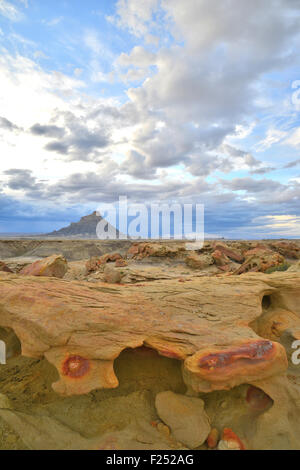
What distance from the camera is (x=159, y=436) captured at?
11.3ft

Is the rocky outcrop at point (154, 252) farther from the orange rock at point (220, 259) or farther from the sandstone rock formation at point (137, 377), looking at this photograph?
the sandstone rock formation at point (137, 377)

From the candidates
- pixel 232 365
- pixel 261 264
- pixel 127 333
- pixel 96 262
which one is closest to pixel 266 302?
pixel 232 365

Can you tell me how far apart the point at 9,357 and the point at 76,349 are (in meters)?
2.16

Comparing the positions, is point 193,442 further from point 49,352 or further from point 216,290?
point 216,290

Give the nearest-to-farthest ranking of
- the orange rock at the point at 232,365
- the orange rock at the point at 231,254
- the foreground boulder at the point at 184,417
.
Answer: the foreground boulder at the point at 184,417 < the orange rock at the point at 232,365 < the orange rock at the point at 231,254

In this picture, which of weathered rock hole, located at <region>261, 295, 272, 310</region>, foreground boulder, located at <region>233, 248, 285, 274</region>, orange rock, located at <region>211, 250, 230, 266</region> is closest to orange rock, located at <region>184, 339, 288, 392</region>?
weathered rock hole, located at <region>261, 295, 272, 310</region>

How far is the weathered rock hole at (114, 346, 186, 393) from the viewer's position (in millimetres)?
4262

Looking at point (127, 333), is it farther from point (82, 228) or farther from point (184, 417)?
point (82, 228)

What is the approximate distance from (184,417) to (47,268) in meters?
6.07

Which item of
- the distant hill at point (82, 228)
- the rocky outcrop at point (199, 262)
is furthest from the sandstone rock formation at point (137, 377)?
the distant hill at point (82, 228)

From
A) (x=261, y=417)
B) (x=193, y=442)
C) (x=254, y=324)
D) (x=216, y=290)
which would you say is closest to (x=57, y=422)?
(x=193, y=442)

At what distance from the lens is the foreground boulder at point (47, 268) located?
783cm

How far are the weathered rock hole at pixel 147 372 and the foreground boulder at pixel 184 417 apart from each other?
304 mm

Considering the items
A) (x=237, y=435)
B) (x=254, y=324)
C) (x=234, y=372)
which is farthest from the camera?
(x=254, y=324)
